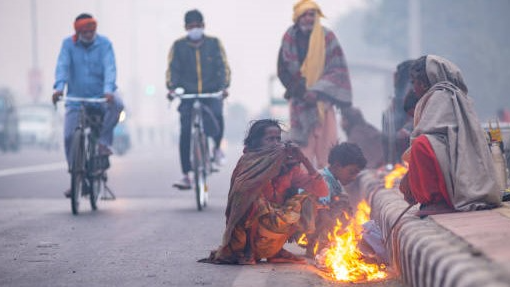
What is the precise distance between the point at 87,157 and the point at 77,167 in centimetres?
52

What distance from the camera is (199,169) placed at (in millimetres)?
10750

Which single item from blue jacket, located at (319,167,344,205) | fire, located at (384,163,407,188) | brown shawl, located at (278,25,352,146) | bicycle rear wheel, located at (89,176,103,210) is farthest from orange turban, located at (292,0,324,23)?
blue jacket, located at (319,167,344,205)

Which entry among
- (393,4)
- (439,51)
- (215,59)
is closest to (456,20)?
(439,51)

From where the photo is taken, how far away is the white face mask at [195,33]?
1158 cm

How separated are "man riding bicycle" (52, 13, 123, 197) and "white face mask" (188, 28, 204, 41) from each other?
3.36 feet

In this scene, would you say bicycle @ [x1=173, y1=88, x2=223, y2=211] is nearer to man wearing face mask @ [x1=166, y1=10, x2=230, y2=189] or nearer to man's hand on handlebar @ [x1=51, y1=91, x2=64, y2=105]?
man wearing face mask @ [x1=166, y1=10, x2=230, y2=189]

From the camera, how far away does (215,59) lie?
38.5ft

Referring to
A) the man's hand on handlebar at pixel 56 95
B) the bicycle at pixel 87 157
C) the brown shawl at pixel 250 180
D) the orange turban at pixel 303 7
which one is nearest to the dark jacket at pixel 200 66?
the bicycle at pixel 87 157

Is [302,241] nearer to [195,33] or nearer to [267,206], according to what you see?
[267,206]

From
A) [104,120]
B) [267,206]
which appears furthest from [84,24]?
[267,206]

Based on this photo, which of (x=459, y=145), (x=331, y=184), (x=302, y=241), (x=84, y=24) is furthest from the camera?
(x=84, y=24)

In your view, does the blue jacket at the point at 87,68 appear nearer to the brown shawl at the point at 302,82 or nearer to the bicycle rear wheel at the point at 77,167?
the bicycle rear wheel at the point at 77,167

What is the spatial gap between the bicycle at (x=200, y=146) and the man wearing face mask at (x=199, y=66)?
135 millimetres

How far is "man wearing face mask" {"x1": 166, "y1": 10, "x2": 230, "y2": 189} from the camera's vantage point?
11.6 meters
